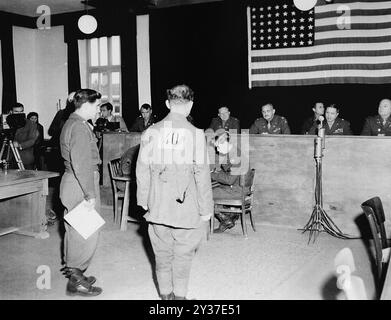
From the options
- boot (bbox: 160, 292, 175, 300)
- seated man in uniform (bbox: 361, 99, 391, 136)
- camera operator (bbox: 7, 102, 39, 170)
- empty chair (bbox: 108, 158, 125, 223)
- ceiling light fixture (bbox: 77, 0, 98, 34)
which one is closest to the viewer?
boot (bbox: 160, 292, 175, 300)

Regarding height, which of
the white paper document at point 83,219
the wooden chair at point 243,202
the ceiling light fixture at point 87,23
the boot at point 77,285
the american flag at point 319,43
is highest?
the ceiling light fixture at point 87,23

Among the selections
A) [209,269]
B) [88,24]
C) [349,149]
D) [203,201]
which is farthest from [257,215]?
[88,24]

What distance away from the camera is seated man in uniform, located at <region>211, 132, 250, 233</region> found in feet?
15.7

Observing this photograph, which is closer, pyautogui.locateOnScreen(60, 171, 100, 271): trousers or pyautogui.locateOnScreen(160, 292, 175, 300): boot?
pyautogui.locateOnScreen(160, 292, 175, 300): boot

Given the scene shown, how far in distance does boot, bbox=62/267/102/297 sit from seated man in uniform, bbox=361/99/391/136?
4.38 m

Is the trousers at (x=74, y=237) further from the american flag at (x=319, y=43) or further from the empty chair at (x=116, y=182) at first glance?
the american flag at (x=319, y=43)

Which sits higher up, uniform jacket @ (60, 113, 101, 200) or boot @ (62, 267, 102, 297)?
uniform jacket @ (60, 113, 101, 200)

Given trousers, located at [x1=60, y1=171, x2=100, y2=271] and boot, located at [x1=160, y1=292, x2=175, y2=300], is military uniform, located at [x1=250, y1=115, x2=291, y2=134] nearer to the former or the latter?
trousers, located at [x1=60, y1=171, x2=100, y2=271]

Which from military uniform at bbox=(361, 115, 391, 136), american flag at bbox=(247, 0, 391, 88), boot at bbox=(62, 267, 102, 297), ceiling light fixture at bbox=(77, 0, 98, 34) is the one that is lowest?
boot at bbox=(62, 267, 102, 297)

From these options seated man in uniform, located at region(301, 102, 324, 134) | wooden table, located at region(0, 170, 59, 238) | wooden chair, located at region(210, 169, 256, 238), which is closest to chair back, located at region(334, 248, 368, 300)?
wooden chair, located at region(210, 169, 256, 238)

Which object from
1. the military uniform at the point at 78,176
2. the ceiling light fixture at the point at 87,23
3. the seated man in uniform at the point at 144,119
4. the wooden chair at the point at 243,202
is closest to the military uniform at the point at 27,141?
the seated man in uniform at the point at 144,119

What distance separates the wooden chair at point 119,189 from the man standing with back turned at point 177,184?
231 centimetres

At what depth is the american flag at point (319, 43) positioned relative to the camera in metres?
6.73

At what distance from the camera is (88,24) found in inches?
332
